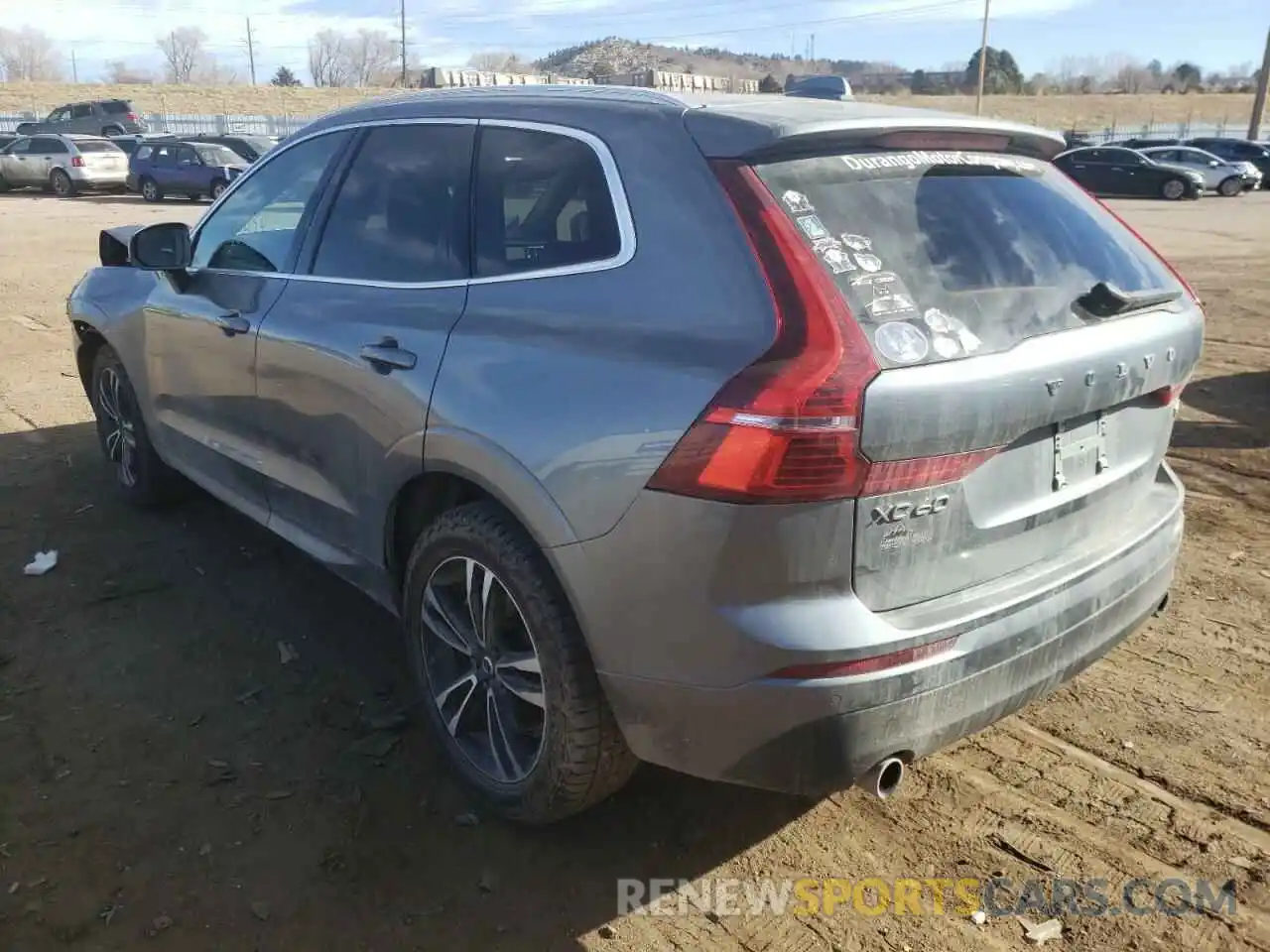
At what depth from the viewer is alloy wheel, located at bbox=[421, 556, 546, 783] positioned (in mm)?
2857

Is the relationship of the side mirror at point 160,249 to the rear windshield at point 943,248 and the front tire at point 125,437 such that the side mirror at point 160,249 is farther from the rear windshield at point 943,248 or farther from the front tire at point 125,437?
the rear windshield at point 943,248

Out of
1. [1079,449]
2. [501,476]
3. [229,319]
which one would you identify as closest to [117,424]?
[229,319]

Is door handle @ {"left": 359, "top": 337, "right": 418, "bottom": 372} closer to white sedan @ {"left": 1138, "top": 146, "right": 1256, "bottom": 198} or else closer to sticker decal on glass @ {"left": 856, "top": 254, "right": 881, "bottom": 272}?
sticker decal on glass @ {"left": 856, "top": 254, "right": 881, "bottom": 272}

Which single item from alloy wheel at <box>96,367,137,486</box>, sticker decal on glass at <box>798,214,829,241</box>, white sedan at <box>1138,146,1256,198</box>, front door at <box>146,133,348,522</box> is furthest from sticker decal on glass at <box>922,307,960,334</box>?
white sedan at <box>1138,146,1256,198</box>

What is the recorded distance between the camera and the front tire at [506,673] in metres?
2.63

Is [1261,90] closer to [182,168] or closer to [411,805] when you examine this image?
[182,168]

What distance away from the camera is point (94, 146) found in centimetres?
2828

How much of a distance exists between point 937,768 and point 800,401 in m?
1.56

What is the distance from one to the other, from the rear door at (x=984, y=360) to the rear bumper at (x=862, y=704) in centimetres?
13

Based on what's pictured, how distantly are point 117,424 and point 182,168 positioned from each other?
915 inches

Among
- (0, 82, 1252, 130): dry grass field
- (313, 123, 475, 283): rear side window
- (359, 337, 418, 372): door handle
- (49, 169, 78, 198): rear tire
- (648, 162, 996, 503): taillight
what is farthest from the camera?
(0, 82, 1252, 130): dry grass field

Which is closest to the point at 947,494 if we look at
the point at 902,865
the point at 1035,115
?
the point at 902,865

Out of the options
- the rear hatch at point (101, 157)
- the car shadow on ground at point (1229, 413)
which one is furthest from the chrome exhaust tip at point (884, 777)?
the rear hatch at point (101, 157)

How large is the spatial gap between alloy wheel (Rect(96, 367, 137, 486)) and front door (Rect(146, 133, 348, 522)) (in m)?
0.57
